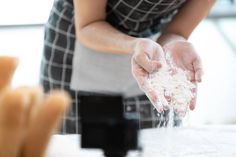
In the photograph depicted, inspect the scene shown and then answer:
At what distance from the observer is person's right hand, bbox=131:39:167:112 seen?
28.4 inches

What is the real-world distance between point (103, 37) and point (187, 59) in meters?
0.17

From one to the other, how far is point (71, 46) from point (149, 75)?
29 centimetres

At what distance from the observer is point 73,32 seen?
0.97m

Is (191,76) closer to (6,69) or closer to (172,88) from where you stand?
(172,88)

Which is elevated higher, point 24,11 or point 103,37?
point 24,11

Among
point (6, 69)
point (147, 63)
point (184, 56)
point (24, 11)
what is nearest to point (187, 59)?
point (184, 56)

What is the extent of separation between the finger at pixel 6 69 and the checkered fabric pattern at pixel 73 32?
20.0 inches

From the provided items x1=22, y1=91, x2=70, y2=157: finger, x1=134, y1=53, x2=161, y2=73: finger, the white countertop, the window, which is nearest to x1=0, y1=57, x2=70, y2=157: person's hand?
x1=22, y1=91, x2=70, y2=157: finger

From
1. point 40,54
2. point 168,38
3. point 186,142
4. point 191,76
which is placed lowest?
point 186,142

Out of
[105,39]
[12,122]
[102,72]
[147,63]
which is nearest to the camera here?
[12,122]

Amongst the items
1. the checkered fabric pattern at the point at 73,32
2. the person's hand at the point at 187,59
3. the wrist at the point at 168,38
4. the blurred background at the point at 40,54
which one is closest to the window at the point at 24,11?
the blurred background at the point at 40,54

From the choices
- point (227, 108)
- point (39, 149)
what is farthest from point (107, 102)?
point (227, 108)

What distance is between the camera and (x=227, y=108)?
1943 millimetres

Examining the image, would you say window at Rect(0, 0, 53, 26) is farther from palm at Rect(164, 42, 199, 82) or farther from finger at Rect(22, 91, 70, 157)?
finger at Rect(22, 91, 70, 157)
